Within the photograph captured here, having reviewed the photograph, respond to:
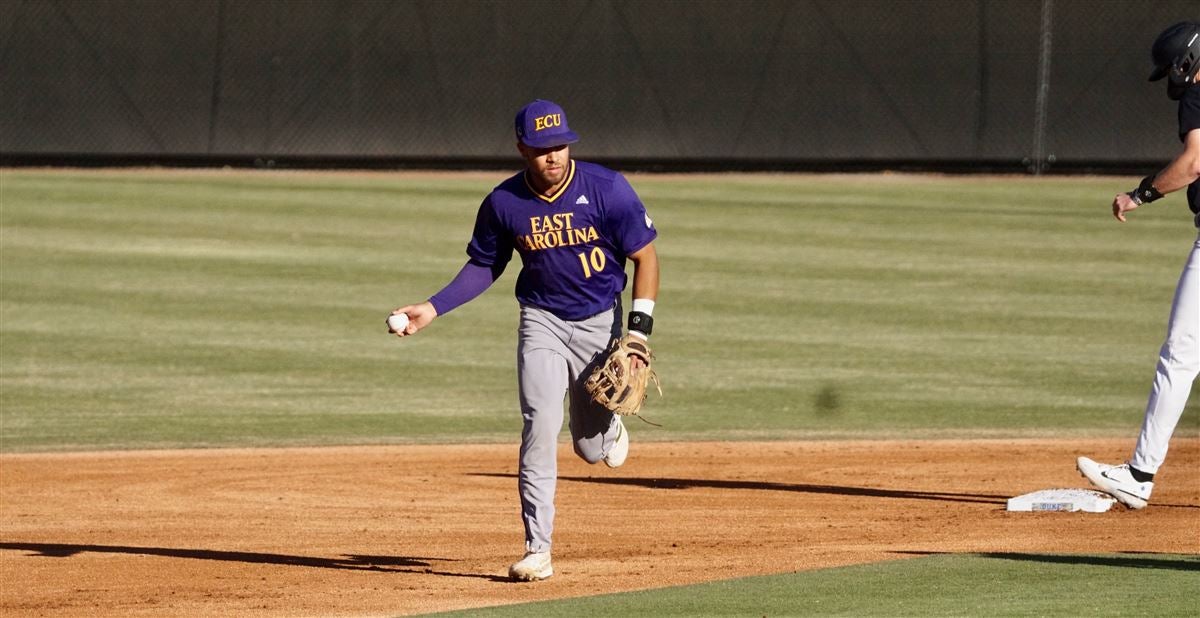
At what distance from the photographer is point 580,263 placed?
720 cm

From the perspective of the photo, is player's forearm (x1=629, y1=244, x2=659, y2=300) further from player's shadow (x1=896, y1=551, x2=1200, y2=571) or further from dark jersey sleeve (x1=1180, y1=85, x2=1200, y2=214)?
dark jersey sleeve (x1=1180, y1=85, x2=1200, y2=214)

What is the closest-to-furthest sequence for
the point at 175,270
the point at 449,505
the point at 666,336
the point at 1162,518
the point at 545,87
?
the point at 1162,518
the point at 449,505
the point at 666,336
the point at 175,270
the point at 545,87

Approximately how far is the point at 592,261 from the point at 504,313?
9307mm

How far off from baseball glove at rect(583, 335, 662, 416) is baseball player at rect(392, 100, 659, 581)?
0.20ft

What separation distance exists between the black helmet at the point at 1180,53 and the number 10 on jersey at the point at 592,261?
2626 mm

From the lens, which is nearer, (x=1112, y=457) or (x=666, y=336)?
(x=1112, y=457)

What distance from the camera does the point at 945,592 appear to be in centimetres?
637

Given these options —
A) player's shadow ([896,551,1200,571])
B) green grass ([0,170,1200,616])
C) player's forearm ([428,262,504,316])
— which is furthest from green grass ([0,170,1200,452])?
player's shadow ([896,551,1200,571])

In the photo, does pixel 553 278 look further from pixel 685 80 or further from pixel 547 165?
pixel 685 80

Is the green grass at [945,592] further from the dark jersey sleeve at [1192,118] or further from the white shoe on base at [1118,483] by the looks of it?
the dark jersey sleeve at [1192,118]

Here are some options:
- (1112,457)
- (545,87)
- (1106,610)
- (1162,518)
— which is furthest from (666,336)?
(545,87)

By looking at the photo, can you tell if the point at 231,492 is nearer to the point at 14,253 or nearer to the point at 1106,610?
the point at 1106,610

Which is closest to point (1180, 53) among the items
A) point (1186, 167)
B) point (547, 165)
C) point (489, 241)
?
point (1186, 167)

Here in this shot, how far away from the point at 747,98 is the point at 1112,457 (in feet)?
52.5
